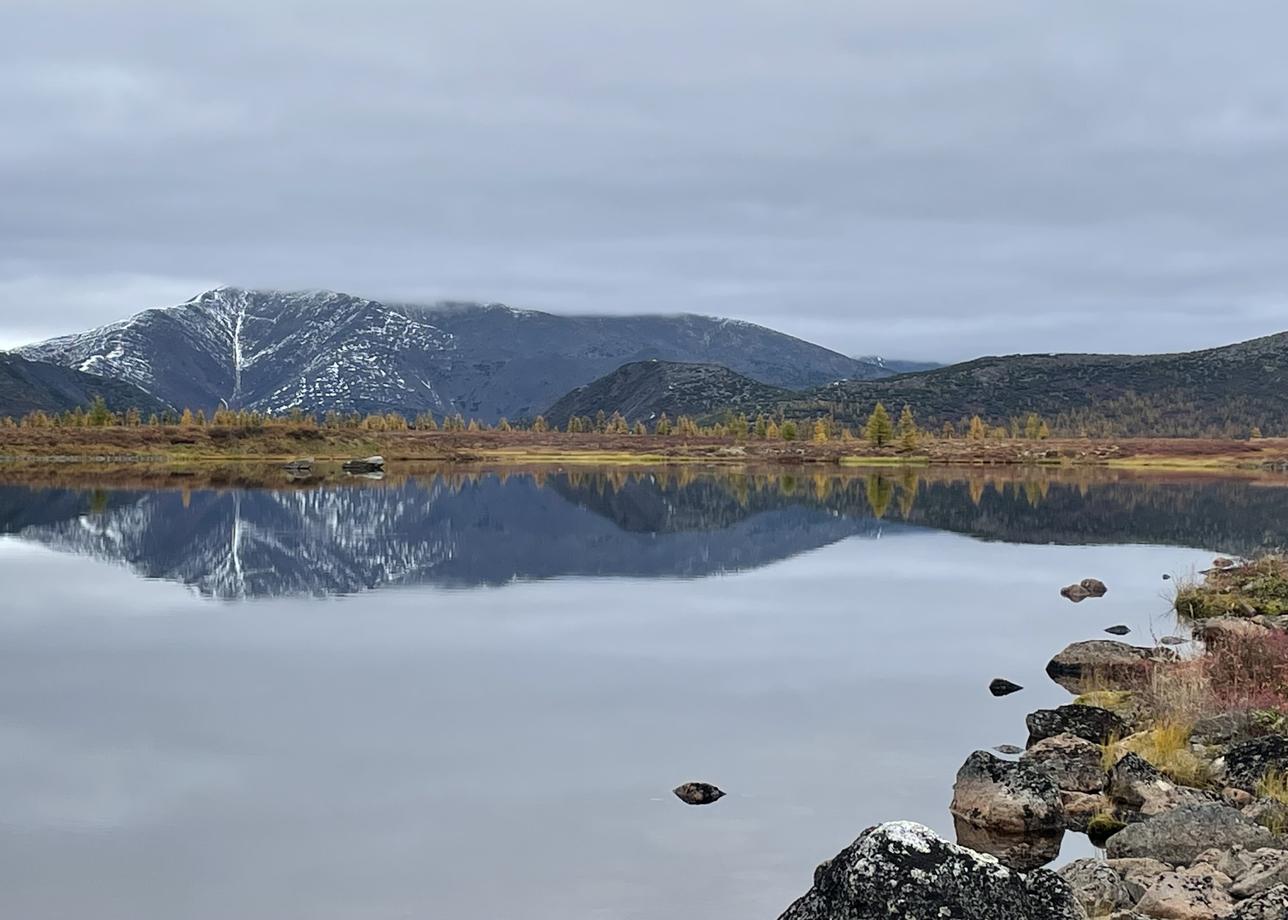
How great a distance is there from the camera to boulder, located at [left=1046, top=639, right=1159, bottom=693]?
25.3 metres

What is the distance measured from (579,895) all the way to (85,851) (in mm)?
6516

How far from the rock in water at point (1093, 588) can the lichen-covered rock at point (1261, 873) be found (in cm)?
3041

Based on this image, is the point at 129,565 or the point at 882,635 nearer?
the point at 882,635

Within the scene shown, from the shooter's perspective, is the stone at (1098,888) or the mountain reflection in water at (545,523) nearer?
the stone at (1098,888)

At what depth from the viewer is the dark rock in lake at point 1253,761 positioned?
16.0m

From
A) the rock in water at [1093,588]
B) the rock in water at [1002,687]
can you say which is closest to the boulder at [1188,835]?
the rock in water at [1002,687]

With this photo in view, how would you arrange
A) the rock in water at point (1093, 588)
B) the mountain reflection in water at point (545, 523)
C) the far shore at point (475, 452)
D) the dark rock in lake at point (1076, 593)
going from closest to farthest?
the dark rock in lake at point (1076, 593) → the rock in water at point (1093, 588) → the mountain reflection in water at point (545, 523) → the far shore at point (475, 452)

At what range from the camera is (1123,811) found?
53.3 feet

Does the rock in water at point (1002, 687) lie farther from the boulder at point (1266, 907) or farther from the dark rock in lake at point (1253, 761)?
the boulder at point (1266, 907)

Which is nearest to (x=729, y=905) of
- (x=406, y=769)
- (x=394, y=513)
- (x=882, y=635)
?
(x=406, y=769)

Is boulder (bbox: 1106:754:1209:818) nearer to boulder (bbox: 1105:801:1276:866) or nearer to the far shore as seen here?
boulder (bbox: 1105:801:1276:866)

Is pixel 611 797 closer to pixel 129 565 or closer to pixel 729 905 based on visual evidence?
pixel 729 905

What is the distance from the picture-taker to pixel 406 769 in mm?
19203

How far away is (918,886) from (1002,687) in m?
17.6
